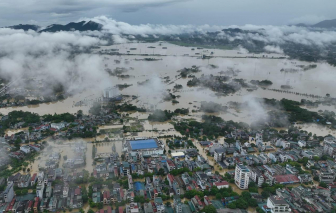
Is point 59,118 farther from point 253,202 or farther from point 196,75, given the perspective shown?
point 196,75

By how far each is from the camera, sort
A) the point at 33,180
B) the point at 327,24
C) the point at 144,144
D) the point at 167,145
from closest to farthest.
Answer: the point at 33,180
the point at 144,144
the point at 167,145
the point at 327,24

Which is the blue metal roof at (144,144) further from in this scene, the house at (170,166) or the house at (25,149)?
the house at (25,149)

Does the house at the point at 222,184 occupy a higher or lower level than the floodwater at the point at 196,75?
lower

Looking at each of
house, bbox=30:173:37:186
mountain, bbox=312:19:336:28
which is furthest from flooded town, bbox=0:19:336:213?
mountain, bbox=312:19:336:28

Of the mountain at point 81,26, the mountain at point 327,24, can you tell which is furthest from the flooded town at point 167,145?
the mountain at point 327,24

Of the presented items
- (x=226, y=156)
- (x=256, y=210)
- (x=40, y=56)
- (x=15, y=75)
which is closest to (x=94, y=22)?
(x=40, y=56)

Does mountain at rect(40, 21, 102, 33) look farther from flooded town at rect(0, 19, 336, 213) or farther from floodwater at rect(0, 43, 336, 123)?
flooded town at rect(0, 19, 336, 213)

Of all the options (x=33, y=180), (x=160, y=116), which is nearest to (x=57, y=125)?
(x=160, y=116)

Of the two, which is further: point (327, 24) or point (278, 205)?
point (327, 24)

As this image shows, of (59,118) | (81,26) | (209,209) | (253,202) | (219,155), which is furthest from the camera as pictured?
(81,26)
